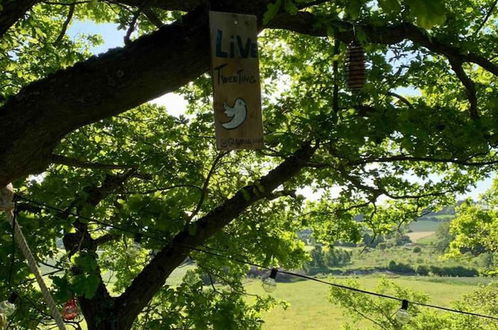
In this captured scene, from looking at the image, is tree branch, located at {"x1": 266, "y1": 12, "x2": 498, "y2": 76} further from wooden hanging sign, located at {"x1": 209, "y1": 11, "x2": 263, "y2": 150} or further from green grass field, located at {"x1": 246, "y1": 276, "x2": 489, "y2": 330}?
green grass field, located at {"x1": 246, "y1": 276, "x2": 489, "y2": 330}

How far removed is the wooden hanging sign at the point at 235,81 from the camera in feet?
5.90

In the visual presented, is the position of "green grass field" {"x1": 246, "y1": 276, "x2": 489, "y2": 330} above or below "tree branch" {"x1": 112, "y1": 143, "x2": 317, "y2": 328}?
below

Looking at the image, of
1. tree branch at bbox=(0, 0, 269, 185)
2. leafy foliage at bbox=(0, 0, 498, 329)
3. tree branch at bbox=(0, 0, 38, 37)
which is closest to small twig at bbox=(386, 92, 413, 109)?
leafy foliage at bbox=(0, 0, 498, 329)

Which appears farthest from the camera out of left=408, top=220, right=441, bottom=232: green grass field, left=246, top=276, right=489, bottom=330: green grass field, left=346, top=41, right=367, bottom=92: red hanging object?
left=408, top=220, right=441, bottom=232: green grass field

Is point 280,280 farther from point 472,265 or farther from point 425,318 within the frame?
point 425,318

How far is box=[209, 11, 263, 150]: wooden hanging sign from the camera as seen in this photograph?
5.90 ft

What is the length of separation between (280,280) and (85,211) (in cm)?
7525

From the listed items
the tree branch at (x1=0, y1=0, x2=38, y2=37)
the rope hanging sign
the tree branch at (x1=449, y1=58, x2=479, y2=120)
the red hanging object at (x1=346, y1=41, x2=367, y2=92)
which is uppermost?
the tree branch at (x1=449, y1=58, x2=479, y2=120)

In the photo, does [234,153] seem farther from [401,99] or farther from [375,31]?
[375,31]

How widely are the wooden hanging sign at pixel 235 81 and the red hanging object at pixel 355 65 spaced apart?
1.30 m

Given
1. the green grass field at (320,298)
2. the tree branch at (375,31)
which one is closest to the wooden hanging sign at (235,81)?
the tree branch at (375,31)

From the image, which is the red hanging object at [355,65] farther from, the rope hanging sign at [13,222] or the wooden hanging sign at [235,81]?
the rope hanging sign at [13,222]

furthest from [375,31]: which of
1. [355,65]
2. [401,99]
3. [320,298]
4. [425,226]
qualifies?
[425,226]

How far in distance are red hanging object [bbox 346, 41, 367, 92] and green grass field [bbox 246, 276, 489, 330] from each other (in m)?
55.0
